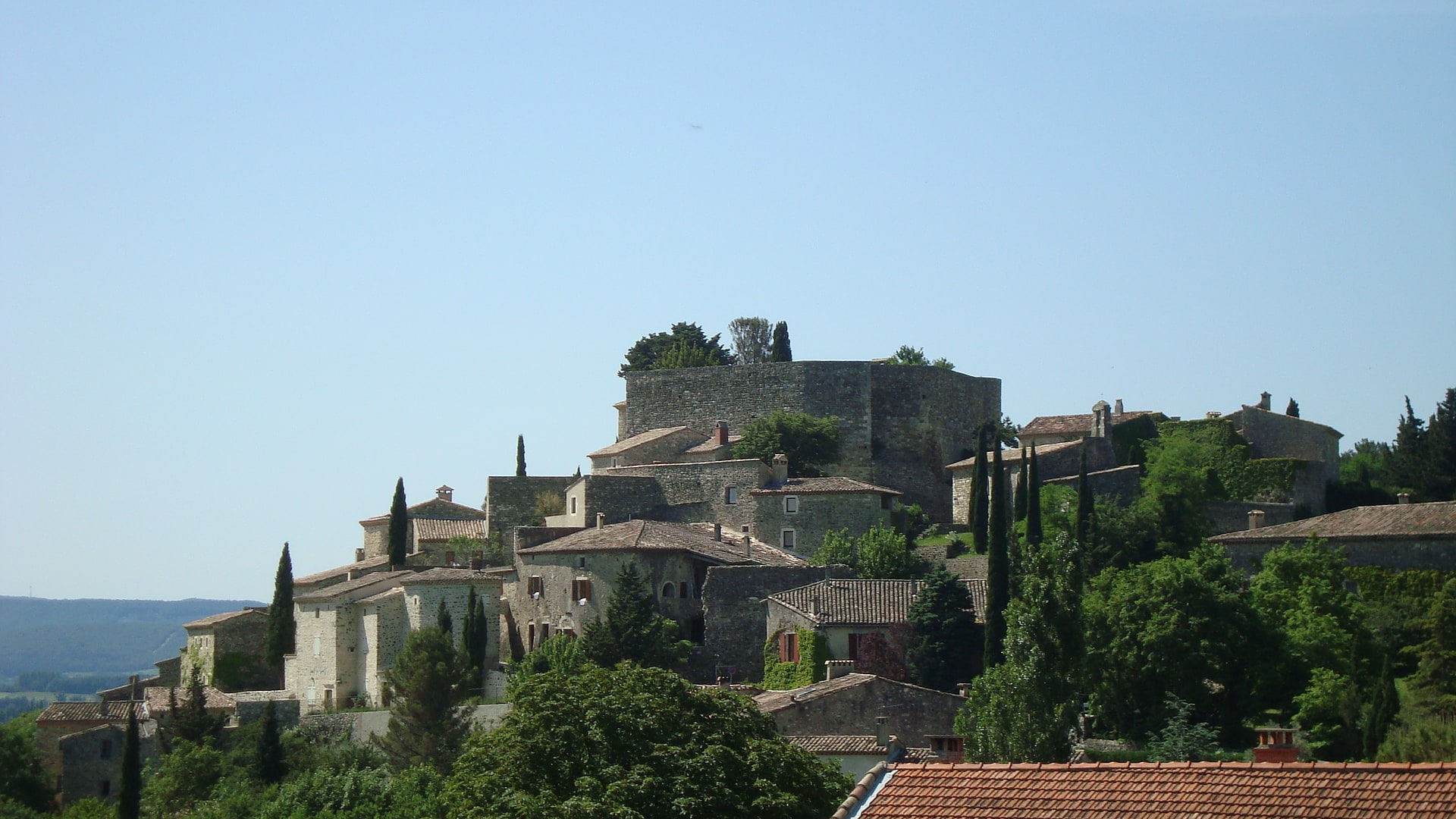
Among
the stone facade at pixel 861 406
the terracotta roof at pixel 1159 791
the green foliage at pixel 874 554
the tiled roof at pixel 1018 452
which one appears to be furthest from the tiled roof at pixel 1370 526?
the terracotta roof at pixel 1159 791

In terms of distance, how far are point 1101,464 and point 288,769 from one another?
28853mm

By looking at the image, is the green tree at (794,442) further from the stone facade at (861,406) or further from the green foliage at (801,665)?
the green foliage at (801,665)

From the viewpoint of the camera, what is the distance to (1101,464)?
64.2 metres

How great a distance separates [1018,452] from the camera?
66.1m

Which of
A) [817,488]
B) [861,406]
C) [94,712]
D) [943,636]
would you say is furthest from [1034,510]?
[94,712]

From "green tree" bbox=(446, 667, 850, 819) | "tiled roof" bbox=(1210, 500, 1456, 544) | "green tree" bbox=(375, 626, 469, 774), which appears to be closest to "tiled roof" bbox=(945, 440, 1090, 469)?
"tiled roof" bbox=(1210, 500, 1456, 544)

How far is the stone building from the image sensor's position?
64.0 meters

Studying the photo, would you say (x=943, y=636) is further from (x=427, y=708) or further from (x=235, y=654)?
(x=235, y=654)

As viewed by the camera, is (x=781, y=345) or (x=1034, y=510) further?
(x=781, y=345)

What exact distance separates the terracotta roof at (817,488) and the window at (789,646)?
1039 cm

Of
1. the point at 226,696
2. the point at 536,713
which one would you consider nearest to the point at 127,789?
the point at 226,696

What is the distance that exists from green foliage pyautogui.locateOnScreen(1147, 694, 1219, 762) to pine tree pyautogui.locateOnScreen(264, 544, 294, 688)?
3115 cm

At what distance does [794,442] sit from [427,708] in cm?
2078

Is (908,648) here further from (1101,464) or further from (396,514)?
(396,514)
